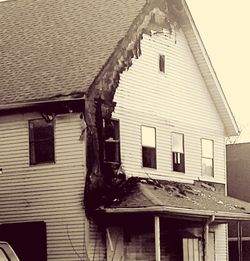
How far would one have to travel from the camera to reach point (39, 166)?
25719 mm

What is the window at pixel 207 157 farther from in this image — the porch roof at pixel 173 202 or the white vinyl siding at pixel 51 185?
the white vinyl siding at pixel 51 185

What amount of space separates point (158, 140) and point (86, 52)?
4507mm

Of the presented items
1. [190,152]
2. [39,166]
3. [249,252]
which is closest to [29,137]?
[39,166]

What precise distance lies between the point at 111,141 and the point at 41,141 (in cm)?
→ 230

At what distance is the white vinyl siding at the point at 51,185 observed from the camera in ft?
82.4

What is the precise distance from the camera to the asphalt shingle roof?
2581cm

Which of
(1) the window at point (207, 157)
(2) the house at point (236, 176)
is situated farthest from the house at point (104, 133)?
(2) the house at point (236, 176)

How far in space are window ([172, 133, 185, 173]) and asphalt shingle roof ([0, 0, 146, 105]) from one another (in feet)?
17.0

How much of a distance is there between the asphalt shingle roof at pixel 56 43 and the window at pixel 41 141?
1.05 metres

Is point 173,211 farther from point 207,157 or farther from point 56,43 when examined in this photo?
point 207,157

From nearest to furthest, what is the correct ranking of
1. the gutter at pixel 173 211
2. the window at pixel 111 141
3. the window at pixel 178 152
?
1. the gutter at pixel 173 211
2. the window at pixel 111 141
3. the window at pixel 178 152

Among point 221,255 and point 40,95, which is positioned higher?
point 40,95

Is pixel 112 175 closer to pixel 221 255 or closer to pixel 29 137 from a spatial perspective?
pixel 29 137

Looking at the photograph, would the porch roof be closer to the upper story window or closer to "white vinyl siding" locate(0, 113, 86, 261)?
the upper story window
